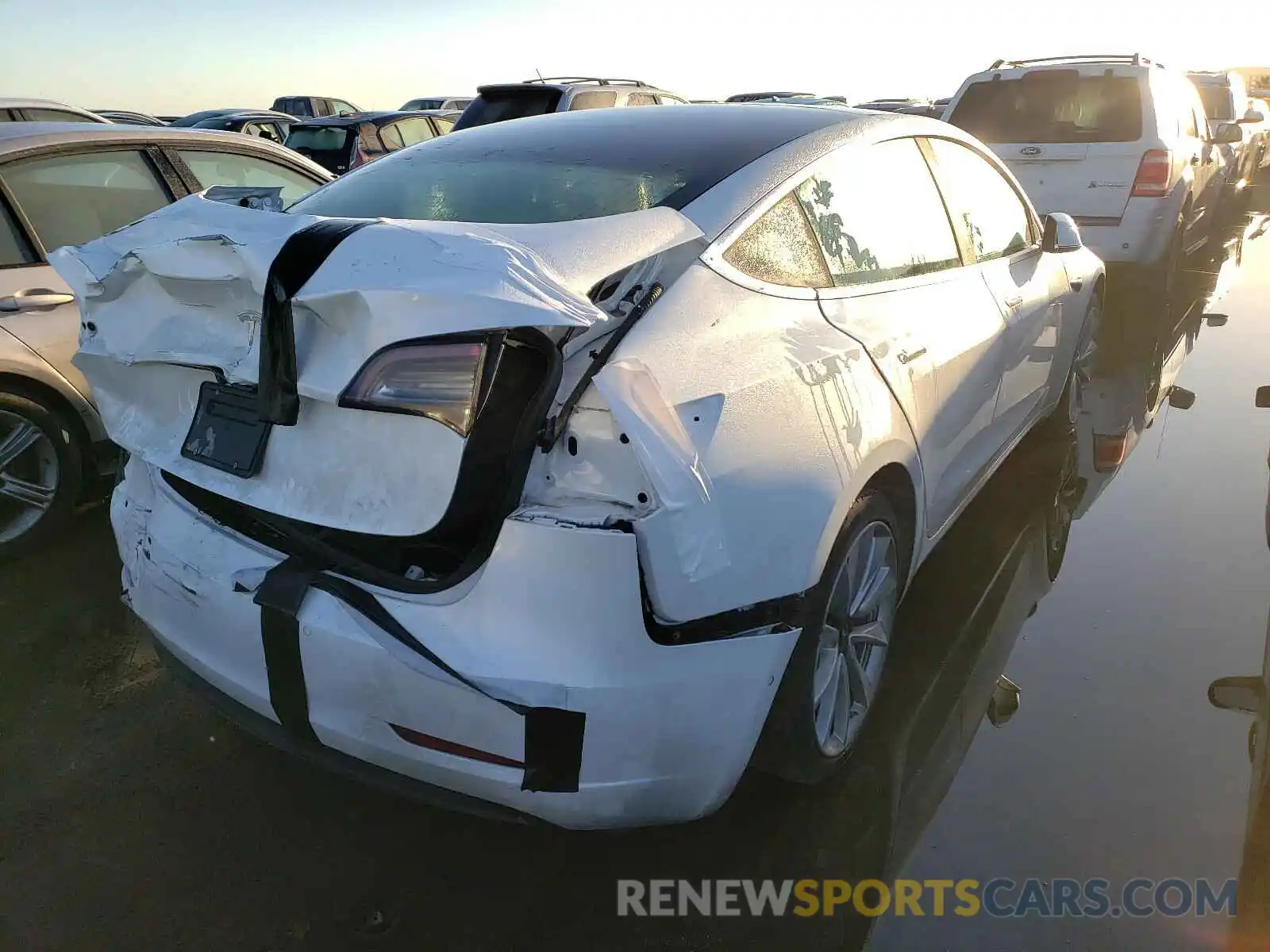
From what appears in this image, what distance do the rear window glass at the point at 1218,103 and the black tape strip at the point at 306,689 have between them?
12731 millimetres

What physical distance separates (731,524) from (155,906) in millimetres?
1536

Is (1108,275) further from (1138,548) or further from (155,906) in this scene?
(155,906)

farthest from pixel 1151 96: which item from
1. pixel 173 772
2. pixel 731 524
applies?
pixel 173 772

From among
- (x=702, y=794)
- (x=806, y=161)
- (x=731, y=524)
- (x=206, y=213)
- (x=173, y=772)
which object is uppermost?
(x=806, y=161)

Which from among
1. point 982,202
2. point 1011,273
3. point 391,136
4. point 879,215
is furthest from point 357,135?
point 879,215

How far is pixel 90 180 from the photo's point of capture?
3963 millimetres

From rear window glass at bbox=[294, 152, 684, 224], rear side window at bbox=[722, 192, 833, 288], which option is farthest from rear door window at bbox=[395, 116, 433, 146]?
rear side window at bbox=[722, 192, 833, 288]

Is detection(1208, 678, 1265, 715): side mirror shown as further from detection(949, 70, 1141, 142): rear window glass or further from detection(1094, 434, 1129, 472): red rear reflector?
detection(949, 70, 1141, 142): rear window glass

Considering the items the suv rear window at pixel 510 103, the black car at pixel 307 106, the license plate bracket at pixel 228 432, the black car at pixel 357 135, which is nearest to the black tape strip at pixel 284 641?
the license plate bracket at pixel 228 432

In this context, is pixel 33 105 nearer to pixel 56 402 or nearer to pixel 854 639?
pixel 56 402

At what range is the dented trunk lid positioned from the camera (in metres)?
1.66

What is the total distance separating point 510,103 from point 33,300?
19.1 feet

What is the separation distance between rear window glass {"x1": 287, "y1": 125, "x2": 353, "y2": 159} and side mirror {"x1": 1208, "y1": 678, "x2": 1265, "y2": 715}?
12.5 metres

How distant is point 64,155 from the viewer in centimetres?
383
